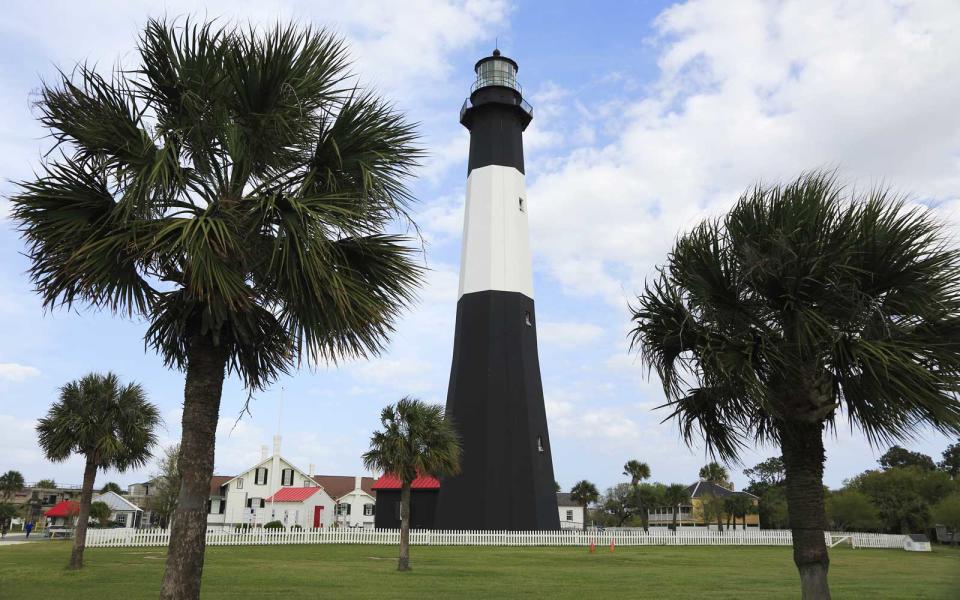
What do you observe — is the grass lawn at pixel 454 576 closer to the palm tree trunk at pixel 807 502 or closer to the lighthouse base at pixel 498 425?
the palm tree trunk at pixel 807 502

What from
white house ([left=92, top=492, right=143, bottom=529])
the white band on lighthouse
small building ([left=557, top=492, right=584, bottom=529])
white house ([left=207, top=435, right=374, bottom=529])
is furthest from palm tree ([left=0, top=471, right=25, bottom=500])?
the white band on lighthouse

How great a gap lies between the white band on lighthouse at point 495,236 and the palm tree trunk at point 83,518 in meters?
19.1

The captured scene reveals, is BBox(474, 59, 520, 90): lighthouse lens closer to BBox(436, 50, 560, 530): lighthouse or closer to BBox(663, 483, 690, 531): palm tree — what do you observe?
BBox(436, 50, 560, 530): lighthouse

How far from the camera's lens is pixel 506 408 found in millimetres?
32125

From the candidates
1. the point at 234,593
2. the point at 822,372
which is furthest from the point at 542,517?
the point at 822,372

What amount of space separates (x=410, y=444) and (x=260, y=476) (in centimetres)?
3668

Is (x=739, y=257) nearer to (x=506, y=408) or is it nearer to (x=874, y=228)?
(x=874, y=228)

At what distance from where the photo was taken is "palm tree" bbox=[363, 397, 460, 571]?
845 inches

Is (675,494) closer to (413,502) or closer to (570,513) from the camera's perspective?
(570,513)

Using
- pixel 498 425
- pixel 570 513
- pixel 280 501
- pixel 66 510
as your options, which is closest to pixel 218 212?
pixel 498 425

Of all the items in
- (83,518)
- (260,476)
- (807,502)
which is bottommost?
(83,518)

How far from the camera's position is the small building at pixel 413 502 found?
35031 mm

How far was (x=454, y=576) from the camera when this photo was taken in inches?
709

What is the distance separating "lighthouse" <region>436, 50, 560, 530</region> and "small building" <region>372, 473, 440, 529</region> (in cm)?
200
